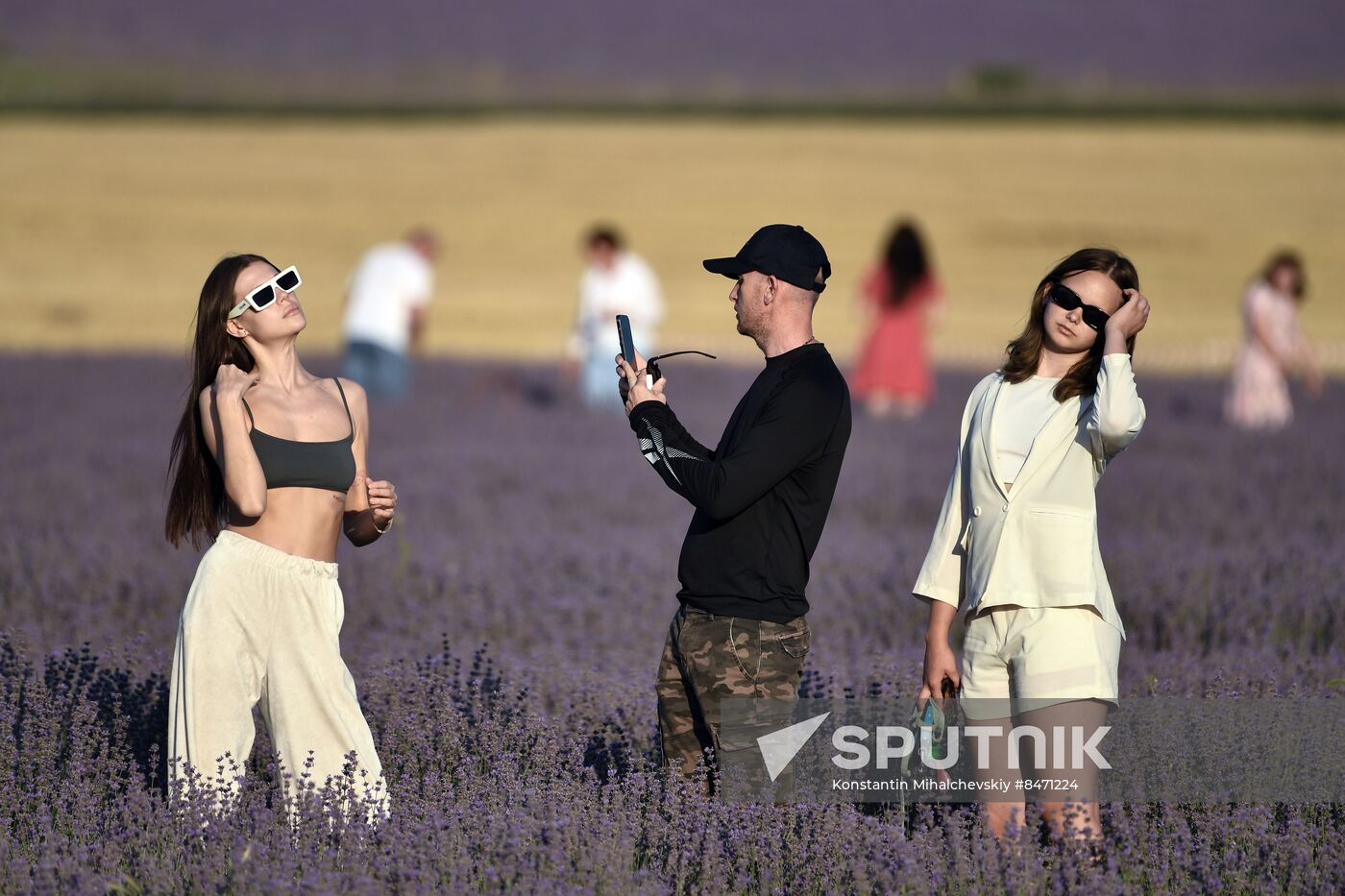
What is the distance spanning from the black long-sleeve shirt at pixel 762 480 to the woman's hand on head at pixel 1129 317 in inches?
23.0

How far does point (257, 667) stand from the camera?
348 cm

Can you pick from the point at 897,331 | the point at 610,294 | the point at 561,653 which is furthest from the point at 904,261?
the point at 561,653

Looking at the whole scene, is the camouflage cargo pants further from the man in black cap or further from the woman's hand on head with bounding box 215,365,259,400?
the woman's hand on head with bounding box 215,365,259,400

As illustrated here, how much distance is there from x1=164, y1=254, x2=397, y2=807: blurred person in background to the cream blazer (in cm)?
136

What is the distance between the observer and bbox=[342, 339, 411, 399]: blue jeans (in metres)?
13.7

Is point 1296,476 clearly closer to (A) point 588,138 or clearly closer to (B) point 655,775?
(B) point 655,775

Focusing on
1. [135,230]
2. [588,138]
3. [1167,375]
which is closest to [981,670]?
[1167,375]

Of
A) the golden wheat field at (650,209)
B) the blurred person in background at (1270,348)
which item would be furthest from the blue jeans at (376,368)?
the golden wheat field at (650,209)

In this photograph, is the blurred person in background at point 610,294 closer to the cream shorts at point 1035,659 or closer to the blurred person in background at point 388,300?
the blurred person in background at point 388,300

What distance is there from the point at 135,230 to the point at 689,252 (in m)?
13.1

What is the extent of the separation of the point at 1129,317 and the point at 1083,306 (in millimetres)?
104

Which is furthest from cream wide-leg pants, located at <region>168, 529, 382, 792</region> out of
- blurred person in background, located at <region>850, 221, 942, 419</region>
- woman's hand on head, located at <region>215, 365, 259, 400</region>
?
blurred person in background, located at <region>850, 221, 942, 419</region>

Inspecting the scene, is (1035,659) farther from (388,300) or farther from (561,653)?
(388,300)

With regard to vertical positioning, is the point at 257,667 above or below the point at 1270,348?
below
